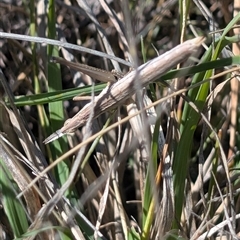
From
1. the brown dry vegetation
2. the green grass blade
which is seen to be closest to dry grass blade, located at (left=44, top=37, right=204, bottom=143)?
the brown dry vegetation

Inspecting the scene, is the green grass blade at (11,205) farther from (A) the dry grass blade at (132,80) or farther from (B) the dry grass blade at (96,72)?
(B) the dry grass blade at (96,72)

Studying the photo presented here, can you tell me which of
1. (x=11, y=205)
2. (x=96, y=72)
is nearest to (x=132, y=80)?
(x=96, y=72)

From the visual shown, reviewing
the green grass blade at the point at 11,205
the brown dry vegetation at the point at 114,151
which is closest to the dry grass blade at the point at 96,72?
the brown dry vegetation at the point at 114,151

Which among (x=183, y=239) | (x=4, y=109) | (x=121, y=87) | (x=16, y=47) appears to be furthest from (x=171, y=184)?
(x=16, y=47)

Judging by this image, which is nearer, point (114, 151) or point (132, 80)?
point (132, 80)

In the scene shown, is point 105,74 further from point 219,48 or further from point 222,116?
point 222,116

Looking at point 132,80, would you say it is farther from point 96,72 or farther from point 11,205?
point 11,205

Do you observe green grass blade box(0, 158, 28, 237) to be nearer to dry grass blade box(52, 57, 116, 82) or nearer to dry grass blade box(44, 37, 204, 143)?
dry grass blade box(44, 37, 204, 143)

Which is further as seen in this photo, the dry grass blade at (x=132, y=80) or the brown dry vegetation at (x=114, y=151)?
the brown dry vegetation at (x=114, y=151)
